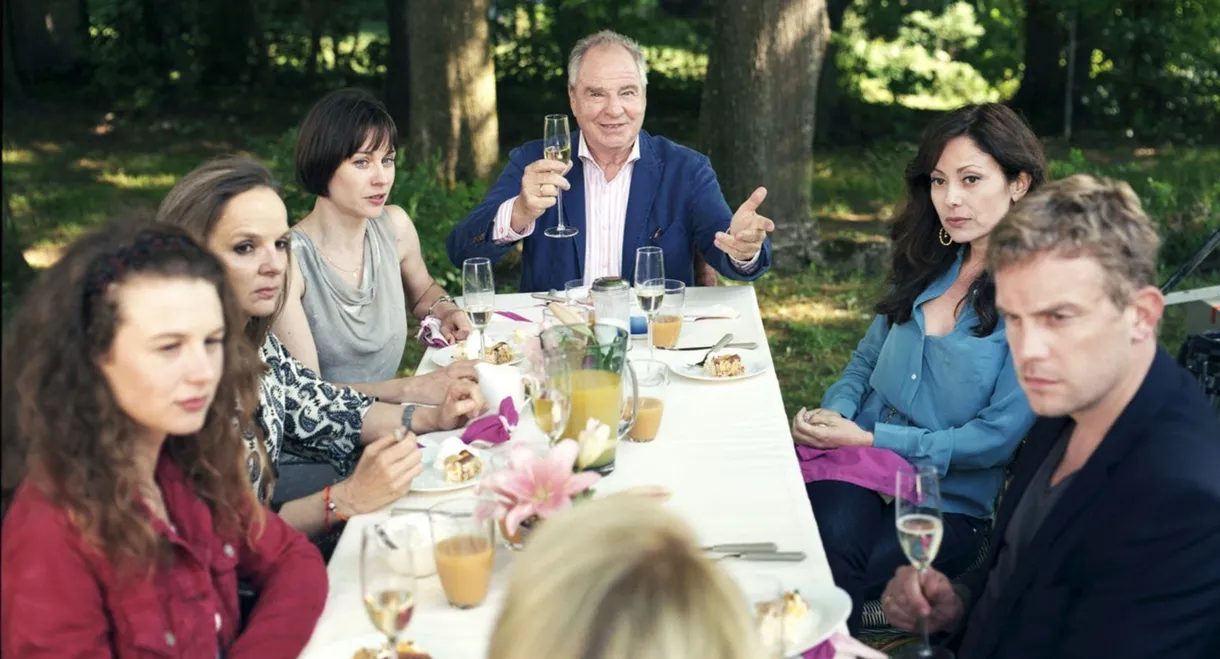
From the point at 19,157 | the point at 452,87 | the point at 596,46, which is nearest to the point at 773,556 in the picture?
the point at 596,46

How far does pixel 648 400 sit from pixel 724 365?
0.50m

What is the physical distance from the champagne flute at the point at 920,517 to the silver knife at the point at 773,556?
0.18 m

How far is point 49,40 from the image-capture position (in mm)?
13602

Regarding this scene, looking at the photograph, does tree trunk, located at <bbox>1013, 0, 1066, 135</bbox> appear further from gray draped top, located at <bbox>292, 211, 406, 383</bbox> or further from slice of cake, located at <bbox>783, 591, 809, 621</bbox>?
slice of cake, located at <bbox>783, 591, 809, 621</bbox>

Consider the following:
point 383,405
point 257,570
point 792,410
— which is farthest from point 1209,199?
point 257,570

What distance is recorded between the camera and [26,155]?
11203 millimetres

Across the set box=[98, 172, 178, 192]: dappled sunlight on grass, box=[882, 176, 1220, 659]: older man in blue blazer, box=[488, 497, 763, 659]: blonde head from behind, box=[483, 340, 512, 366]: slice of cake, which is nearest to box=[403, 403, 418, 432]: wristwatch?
box=[483, 340, 512, 366]: slice of cake

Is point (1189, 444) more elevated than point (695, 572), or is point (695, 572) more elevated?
point (695, 572)

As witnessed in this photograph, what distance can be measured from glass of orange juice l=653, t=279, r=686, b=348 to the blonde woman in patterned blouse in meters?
0.63

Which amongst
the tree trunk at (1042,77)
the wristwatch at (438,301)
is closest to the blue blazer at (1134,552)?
the wristwatch at (438,301)

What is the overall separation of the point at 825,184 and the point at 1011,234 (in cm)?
779

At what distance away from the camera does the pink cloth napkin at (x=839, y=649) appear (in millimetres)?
1881

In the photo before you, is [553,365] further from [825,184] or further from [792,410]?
[825,184]

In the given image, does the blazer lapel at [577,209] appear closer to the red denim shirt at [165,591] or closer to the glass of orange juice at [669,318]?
the glass of orange juice at [669,318]
